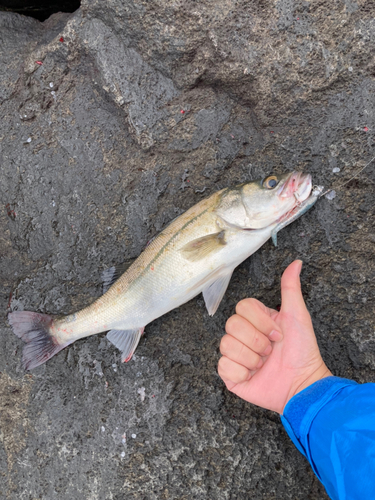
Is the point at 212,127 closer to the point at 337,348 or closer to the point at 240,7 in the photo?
the point at 240,7

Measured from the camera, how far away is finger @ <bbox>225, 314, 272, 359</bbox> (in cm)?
241

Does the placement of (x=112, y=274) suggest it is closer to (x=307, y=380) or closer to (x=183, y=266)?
(x=183, y=266)

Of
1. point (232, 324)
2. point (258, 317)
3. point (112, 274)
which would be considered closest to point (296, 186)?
point (258, 317)

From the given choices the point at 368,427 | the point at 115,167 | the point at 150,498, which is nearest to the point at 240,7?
the point at 115,167

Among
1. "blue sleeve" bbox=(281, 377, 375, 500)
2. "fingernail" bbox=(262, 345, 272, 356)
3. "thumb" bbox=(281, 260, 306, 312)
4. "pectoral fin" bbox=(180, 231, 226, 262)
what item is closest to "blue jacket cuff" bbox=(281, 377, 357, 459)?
"blue sleeve" bbox=(281, 377, 375, 500)

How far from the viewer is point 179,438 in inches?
109

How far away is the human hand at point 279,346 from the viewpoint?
2414 millimetres

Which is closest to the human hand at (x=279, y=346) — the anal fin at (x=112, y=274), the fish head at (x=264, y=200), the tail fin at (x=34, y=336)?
the fish head at (x=264, y=200)

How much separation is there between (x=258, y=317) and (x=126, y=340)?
3.48ft

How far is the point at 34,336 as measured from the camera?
2953 millimetres

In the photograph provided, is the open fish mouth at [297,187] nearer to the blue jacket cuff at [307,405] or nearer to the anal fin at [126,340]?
the blue jacket cuff at [307,405]

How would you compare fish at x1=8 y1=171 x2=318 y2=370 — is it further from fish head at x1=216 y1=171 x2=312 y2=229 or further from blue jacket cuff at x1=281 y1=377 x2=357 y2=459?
blue jacket cuff at x1=281 y1=377 x2=357 y2=459

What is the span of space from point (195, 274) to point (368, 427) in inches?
53.1

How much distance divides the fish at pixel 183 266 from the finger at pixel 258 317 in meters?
0.32
